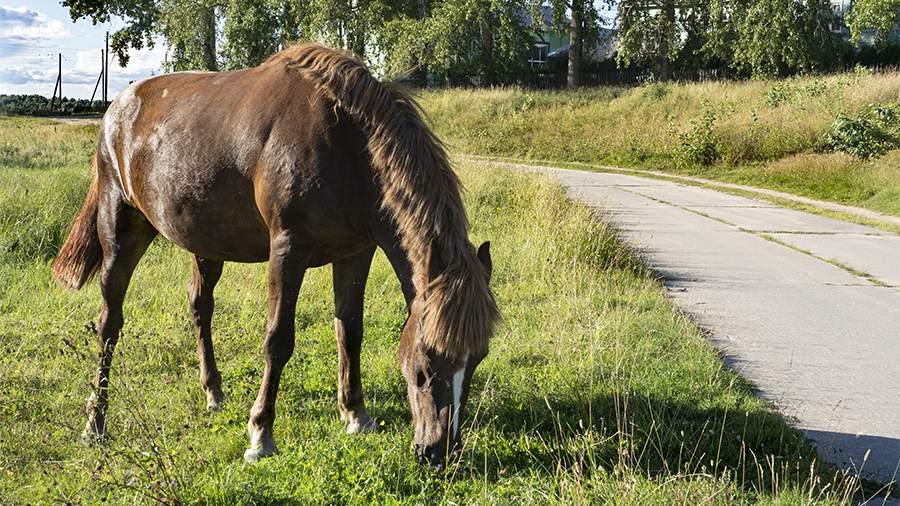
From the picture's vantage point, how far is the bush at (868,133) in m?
19.0

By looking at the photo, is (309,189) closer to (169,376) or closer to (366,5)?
(169,376)

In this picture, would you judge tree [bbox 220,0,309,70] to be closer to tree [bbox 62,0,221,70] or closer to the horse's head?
tree [bbox 62,0,221,70]

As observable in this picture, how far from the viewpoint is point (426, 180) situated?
12.6 feet

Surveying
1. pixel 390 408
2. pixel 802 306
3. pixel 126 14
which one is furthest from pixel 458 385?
pixel 126 14

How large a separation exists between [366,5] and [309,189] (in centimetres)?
3952

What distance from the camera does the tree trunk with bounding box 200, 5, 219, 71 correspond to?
4088cm

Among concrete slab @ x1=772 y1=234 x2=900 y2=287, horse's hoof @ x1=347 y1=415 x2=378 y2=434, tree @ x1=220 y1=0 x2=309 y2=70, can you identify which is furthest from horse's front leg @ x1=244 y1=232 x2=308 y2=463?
tree @ x1=220 y1=0 x2=309 y2=70

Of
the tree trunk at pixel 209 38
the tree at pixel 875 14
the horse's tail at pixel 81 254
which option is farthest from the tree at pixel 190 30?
the horse's tail at pixel 81 254

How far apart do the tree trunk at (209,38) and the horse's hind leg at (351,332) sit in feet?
128

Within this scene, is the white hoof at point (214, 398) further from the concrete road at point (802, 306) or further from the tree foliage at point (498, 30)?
the tree foliage at point (498, 30)

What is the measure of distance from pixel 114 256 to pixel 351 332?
172 centimetres

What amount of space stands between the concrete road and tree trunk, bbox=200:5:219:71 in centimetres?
3182

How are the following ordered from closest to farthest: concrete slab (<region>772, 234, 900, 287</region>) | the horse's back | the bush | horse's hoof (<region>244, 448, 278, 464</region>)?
the horse's back → horse's hoof (<region>244, 448, 278, 464</region>) → concrete slab (<region>772, 234, 900, 287</region>) → the bush

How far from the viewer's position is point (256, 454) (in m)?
4.18
